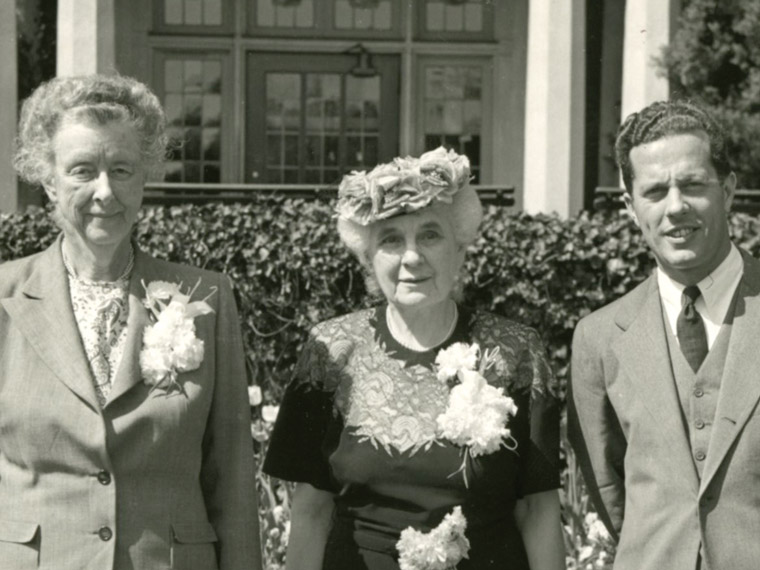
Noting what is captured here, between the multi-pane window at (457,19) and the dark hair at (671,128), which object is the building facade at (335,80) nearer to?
the multi-pane window at (457,19)

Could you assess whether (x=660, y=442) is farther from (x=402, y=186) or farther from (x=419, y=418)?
(x=402, y=186)

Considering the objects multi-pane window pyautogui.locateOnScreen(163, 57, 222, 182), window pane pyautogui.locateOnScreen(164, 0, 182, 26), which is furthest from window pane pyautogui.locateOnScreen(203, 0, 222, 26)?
multi-pane window pyautogui.locateOnScreen(163, 57, 222, 182)

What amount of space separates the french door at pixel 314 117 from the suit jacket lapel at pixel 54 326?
360 inches

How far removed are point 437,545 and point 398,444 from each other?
0.31 metres

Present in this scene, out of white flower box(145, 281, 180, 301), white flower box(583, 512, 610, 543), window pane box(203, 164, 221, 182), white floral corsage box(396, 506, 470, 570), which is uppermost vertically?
window pane box(203, 164, 221, 182)

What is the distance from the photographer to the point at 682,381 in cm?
353

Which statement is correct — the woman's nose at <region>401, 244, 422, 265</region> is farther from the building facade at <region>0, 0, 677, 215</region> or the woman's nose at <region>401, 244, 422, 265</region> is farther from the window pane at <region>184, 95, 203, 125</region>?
the window pane at <region>184, 95, 203, 125</region>

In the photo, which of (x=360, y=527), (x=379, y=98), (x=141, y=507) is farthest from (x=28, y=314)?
(x=379, y=98)

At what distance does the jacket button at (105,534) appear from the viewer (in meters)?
3.31

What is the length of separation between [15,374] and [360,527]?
3.53 feet

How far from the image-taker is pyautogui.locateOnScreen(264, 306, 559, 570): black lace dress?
3574 mm

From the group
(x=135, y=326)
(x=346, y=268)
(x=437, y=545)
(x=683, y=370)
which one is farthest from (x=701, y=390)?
(x=346, y=268)

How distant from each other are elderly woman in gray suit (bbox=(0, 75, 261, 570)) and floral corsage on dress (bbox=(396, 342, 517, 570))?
1.54ft

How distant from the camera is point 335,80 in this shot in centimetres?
1264
